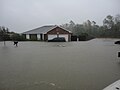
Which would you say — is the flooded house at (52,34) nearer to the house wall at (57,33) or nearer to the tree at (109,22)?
the house wall at (57,33)

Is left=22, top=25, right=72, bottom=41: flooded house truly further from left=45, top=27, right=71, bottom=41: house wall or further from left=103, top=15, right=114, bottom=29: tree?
left=103, top=15, right=114, bottom=29: tree

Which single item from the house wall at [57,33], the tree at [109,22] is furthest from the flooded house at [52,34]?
the tree at [109,22]

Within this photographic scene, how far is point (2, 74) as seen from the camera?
738 cm

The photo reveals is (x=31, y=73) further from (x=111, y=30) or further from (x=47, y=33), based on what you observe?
(x=111, y=30)

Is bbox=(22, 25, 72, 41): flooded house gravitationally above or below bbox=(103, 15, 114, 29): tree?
below

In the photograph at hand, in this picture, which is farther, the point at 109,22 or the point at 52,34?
the point at 109,22

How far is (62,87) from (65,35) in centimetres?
3888

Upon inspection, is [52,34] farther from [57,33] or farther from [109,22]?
[109,22]

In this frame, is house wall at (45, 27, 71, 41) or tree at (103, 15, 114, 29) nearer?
house wall at (45, 27, 71, 41)

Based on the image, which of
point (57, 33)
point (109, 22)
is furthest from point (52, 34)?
point (109, 22)

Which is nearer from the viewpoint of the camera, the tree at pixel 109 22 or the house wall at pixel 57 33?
the house wall at pixel 57 33

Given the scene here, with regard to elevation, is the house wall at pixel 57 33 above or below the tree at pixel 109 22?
below

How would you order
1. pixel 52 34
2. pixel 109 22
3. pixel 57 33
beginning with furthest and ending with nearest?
pixel 109 22, pixel 57 33, pixel 52 34

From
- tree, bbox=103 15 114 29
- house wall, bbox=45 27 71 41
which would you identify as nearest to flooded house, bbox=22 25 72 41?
house wall, bbox=45 27 71 41
